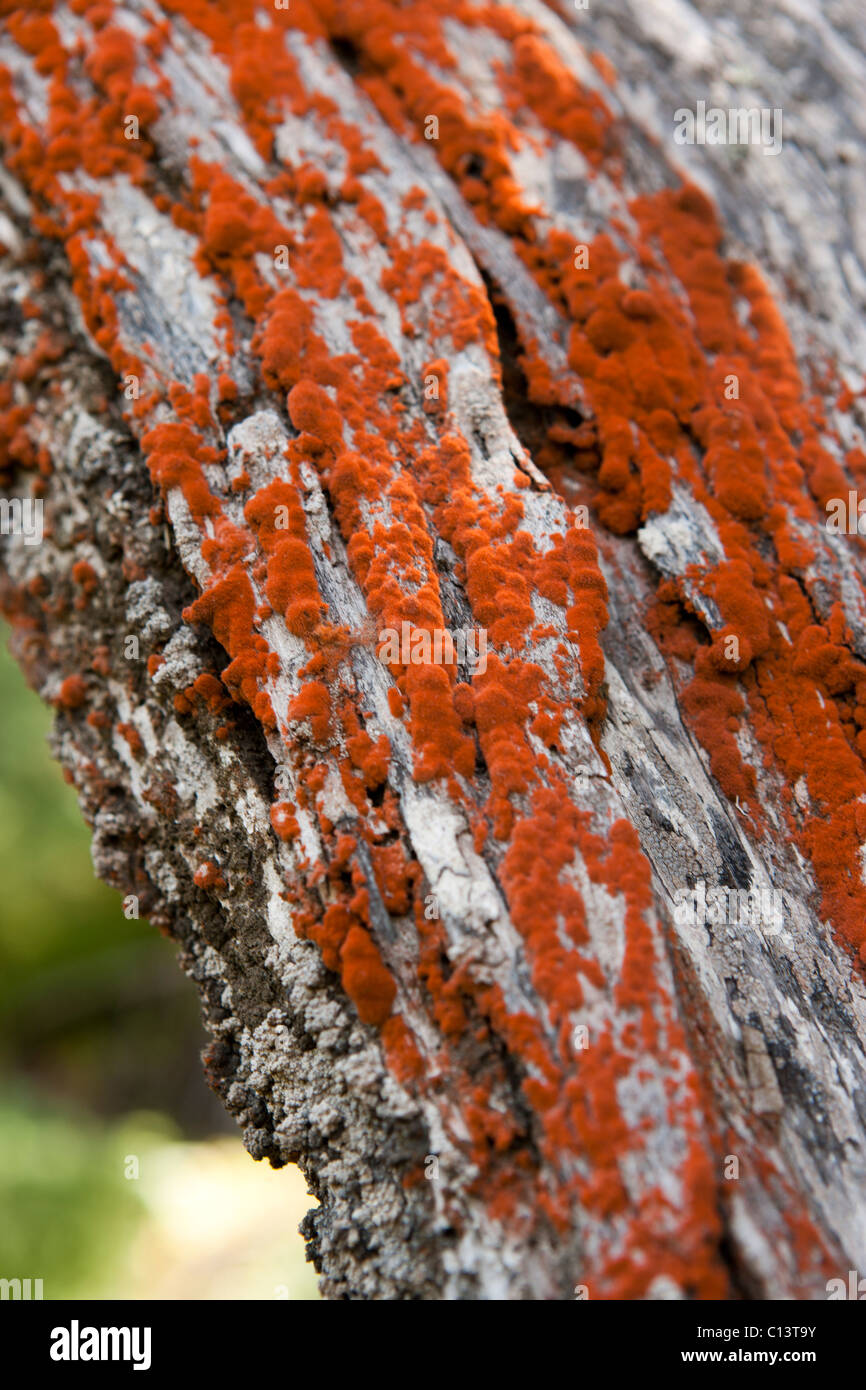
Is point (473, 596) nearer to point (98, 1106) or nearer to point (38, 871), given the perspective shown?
point (38, 871)

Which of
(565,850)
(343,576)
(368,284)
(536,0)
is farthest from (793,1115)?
(536,0)

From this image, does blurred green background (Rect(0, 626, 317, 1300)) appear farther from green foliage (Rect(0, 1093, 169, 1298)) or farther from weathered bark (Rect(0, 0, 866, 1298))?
weathered bark (Rect(0, 0, 866, 1298))

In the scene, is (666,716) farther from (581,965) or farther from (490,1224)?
(490,1224)

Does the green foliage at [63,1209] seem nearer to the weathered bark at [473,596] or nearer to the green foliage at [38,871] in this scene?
the green foliage at [38,871]

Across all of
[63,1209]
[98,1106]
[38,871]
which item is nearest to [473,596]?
[63,1209]

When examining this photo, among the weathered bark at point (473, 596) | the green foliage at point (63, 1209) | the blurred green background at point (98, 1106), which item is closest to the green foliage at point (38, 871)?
the blurred green background at point (98, 1106)

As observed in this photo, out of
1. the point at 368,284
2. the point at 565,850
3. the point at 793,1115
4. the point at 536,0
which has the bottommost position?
the point at 793,1115
